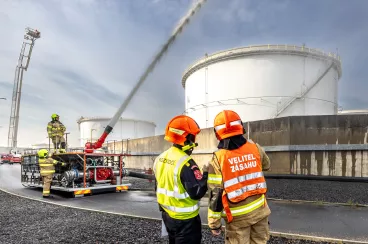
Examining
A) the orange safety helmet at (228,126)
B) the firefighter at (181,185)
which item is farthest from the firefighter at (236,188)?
the firefighter at (181,185)

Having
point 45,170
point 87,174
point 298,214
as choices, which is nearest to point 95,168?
point 87,174

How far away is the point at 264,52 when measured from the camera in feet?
69.2

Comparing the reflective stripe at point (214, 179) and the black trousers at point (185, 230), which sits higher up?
the reflective stripe at point (214, 179)

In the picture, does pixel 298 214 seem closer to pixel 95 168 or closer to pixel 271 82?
pixel 95 168

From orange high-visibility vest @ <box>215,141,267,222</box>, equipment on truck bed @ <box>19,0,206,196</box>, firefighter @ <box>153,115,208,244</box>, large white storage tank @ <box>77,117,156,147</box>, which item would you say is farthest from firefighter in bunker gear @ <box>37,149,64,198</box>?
large white storage tank @ <box>77,117,156,147</box>

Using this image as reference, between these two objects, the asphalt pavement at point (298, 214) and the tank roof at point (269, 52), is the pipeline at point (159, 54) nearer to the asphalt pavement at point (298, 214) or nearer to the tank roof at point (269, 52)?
the asphalt pavement at point (298, 214)

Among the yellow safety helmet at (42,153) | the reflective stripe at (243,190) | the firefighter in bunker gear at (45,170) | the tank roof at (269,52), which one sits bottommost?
the firefighter in bunker gear at (45,170)

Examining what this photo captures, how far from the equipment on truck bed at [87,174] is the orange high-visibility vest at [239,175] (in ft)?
26.6

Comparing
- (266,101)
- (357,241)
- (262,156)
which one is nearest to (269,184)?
(357,241)

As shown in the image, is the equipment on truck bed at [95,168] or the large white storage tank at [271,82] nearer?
the equipment on truck bed at [95,168]

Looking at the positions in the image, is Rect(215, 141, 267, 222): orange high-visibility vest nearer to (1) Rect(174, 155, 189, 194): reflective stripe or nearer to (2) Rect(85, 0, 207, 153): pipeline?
(1) Rect(174, 155, 189, 194): reflective stripe

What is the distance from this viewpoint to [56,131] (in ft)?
37.4

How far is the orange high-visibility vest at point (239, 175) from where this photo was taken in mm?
2592

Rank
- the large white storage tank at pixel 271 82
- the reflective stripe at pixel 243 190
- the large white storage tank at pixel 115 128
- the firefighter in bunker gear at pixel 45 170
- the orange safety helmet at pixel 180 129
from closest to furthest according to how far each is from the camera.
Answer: the reflective stripe at pixel 243 190 < the orange safety helmet at pixel 180 129 < the firefighter in bunker gear at pixel 45 170 < the large white storage tank at pixel 271 82 < the large white storage tank at pixel 115 128
